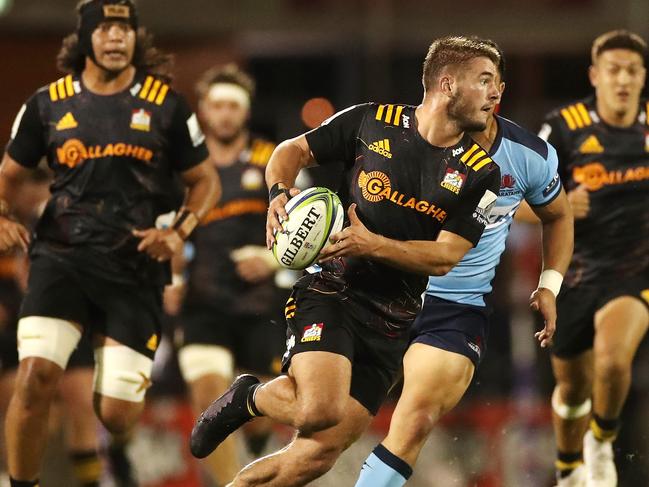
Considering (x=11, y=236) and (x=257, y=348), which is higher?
(x=11, y=236)

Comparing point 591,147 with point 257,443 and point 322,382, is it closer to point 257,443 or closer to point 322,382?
point 322,382

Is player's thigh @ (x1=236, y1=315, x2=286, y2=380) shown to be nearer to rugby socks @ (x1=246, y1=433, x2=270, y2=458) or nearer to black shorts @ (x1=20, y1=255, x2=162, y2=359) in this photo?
rugby socks @ (x1=246, y1=433, x2=270, y2=458)

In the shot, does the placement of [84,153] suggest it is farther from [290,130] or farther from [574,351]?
[290,130]

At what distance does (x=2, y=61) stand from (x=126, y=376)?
11.0 metres

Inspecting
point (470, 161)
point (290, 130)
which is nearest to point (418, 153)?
point (470, 161)

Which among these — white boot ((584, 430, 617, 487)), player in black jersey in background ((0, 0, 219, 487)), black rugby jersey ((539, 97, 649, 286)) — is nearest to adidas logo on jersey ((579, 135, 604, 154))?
black rugby jersey ((539, 97, 649, 286))

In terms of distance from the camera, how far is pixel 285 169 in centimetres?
603

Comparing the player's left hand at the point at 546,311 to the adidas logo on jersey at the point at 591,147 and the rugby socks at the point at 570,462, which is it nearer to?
the adidas logo on jersey at the point at 591,147

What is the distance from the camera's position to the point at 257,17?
18.0 metres

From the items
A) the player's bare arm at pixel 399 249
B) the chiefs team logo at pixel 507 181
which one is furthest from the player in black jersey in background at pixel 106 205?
the chiefs team logo at pixel 507 181

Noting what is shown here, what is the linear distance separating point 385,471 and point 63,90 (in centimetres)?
264

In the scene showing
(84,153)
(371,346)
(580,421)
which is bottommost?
(580,421)

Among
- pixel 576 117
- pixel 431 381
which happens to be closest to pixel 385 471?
pixel 431 381

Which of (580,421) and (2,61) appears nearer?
(580,421)
